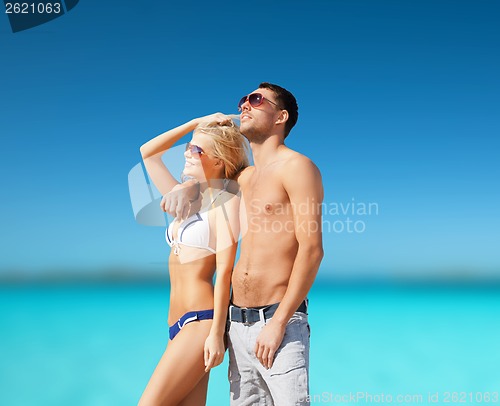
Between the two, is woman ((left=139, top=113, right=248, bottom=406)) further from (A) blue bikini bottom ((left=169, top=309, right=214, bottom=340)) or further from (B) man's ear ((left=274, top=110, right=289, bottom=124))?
(B) man's ear ((left=274, top=110, right=289, bottom=124))

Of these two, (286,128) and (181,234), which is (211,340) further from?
(286,128)

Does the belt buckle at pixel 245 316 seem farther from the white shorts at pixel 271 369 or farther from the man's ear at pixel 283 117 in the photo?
the man's ear at pixel 283 117

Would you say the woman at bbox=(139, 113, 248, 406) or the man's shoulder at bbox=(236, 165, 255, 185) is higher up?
the man's shoulder at bbox=(236, 165, 255, 185)

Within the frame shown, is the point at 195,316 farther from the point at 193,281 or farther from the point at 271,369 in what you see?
the point at 271,369

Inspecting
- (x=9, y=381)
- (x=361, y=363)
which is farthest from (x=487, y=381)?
(x=9, y=381)

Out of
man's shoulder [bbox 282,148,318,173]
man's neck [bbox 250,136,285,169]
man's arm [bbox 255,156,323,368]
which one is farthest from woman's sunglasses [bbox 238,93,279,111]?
man's arm [bbox 255,156,323,368]

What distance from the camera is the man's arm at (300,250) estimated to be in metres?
3.44

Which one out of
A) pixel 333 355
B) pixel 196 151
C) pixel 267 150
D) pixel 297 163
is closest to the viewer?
pixel 297 163

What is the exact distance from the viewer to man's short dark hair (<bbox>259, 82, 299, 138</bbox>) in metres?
3.93

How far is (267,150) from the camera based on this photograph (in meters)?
3.85

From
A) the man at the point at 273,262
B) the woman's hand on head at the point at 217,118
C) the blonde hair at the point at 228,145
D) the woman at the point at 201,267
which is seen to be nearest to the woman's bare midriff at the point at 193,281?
the woman at the point at 201,267

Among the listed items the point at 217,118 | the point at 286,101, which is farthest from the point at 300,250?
the point at 217,118

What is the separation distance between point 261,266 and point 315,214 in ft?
1.61

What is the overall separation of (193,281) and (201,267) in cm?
11
